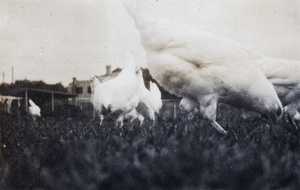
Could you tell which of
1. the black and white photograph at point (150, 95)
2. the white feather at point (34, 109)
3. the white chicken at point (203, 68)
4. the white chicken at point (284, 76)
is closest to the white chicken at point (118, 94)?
the black and white photograph at point (150, 95)

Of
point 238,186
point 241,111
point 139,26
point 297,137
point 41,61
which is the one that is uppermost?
point 139,26

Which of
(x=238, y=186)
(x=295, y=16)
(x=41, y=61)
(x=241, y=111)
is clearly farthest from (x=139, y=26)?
(x=238, y=186)

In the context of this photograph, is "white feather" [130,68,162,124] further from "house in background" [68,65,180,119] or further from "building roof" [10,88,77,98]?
"building roof" [10,88,77,98]

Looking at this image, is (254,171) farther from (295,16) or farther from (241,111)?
(295,16)

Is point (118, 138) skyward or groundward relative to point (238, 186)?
skyward

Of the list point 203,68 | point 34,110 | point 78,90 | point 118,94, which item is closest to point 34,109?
point 34,110

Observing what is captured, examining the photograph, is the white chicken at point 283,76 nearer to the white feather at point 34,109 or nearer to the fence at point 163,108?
the fence at point 163,108

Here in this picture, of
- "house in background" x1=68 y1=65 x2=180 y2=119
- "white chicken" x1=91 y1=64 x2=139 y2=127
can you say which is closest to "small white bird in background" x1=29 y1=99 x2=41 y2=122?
"house in background" x1=68 y1=65 x2=180 y2=119
